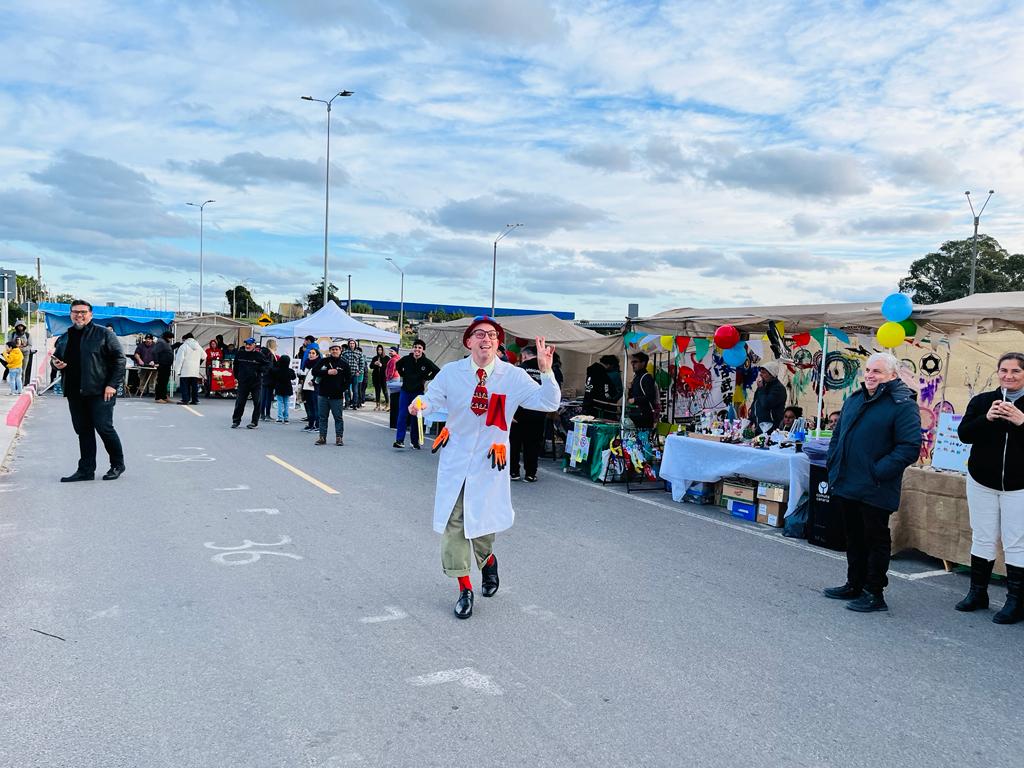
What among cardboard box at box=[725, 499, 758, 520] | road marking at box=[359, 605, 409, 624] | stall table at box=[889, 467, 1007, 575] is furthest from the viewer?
cardboard box at box=[725, 499, 758, 520]

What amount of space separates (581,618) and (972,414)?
10.2ft

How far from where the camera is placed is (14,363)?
61.5 ft

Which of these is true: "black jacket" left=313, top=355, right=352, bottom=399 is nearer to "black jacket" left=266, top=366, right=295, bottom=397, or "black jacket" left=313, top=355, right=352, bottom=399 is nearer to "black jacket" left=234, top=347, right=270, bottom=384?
"black jacket" left=234, top=347, right=270, bottom=384

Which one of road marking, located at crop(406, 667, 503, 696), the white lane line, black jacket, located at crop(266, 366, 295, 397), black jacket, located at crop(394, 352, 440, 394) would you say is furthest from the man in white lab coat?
black jacket, located at crop(266, 366, 295, 397)

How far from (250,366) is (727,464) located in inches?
405

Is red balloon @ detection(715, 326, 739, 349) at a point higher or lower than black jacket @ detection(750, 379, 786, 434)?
higher

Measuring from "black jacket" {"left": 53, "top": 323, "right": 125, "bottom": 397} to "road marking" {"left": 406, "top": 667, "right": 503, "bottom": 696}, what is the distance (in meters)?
6.20

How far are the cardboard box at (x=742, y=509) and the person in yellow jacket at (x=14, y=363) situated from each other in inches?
681

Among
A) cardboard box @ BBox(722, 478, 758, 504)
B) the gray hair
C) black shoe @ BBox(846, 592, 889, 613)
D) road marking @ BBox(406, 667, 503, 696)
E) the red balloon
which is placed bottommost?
road marking @ BBox(406, 667, 503, 696)

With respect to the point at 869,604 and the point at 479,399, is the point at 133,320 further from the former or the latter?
the point at 869,604

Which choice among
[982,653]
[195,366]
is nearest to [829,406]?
[982,653]

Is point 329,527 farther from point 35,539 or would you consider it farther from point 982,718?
point 982,718

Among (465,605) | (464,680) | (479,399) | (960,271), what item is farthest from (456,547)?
(960,271)

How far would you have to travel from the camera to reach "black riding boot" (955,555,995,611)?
555cm
